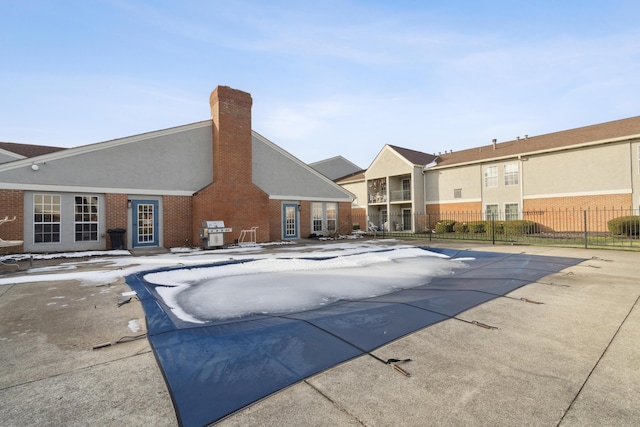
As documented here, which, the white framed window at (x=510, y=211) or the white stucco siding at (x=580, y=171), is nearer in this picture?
the white stucco siding at (x=580, y=171)

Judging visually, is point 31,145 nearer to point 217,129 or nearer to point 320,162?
point 217,129

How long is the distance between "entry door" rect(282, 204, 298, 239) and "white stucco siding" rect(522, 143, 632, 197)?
15.6 meters

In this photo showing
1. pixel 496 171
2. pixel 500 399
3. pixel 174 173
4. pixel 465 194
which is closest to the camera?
pixel 500 399

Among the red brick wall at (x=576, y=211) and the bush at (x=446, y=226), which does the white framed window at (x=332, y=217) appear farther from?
the red brick wall at (x=576, y=211)

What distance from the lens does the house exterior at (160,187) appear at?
1126cm

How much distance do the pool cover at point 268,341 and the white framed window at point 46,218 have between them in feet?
31.0

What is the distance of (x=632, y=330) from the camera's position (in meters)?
3.40

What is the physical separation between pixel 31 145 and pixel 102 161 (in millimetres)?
10727

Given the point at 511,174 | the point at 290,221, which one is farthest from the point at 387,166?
the point at 290,221

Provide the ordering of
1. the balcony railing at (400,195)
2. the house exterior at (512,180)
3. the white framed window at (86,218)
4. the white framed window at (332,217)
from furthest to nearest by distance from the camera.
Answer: the balcony railing at (400,195) < the white framed window at (332,217) < the house exterior at (512,180) < the white framed window at (86,218)

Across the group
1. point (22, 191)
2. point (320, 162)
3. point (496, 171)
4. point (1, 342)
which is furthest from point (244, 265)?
point (320, 162)

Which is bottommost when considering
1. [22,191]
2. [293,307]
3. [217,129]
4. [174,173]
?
[293,307]

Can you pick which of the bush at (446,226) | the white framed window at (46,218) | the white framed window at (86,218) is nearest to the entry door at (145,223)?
the white framed window at (86,218)

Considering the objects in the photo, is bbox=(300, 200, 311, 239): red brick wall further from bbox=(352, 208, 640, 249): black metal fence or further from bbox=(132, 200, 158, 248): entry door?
bbox=(132, 200, 158, 248): entry door
